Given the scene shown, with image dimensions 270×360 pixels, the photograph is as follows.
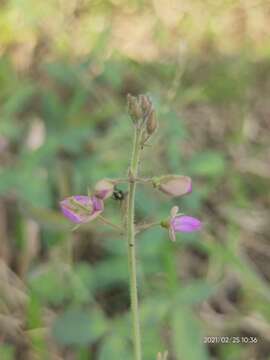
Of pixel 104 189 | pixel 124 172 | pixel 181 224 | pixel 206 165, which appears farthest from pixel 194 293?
pixel 104 189

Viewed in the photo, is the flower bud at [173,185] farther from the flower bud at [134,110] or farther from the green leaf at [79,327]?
the green leaf at [79,327]

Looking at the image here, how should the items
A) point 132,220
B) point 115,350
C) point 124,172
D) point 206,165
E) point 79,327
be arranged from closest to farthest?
1. point 132,220
2. point 115,350
3. point 79,327
4. point 124,172
5. point 206,165

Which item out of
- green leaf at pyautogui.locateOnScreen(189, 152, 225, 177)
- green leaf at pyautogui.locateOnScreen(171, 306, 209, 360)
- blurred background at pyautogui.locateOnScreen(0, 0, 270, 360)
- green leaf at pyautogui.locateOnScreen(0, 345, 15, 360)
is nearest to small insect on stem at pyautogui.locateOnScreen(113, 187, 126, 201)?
A: blurred background at pyautogui.locateOnScreen(0, 0, 270, 360)

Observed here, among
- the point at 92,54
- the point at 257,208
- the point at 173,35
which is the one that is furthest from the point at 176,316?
the point at 173,35

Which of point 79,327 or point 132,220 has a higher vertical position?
point 79,327

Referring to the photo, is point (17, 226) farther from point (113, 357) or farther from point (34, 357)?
point (113, 357)

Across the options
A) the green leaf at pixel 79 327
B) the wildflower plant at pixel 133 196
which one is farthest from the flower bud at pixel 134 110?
the green leaf at pixel 79 327

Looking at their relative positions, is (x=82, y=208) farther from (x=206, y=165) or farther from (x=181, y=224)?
(x=206, y=165)
